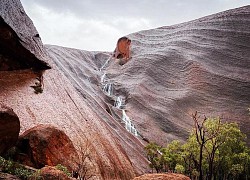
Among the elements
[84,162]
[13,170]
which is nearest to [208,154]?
[84,162]

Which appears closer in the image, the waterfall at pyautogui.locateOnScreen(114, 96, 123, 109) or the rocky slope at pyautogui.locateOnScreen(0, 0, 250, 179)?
the rocky slope at pyautogui.locateOnScreen(0, 0, 250, 179)

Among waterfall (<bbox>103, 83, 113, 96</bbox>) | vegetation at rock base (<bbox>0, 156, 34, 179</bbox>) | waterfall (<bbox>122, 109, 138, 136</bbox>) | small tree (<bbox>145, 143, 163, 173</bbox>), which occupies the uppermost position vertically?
waterfall (<bbox>103, 83, 113, 96</bbox>)

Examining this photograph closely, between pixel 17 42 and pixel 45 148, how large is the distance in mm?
9741

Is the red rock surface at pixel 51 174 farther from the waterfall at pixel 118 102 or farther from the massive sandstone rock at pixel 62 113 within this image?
the waterfall at pixel 118 102

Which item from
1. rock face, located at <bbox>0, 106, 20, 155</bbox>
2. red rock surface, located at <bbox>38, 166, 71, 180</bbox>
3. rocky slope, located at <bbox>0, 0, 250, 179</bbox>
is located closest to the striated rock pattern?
rocky slope, located at <bbox>0, 0, 250, 179</bbox>

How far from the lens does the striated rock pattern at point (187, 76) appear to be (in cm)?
3769

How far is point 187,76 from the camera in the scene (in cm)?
4344

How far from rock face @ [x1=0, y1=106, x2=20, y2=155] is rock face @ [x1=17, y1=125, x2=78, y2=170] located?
5.28 feet

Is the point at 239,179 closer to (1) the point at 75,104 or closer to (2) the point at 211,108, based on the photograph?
(2) the point at 211,108

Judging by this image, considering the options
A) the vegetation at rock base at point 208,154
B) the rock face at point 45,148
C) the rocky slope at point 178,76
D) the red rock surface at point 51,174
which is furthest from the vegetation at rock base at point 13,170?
the rocky slope at point 178,76

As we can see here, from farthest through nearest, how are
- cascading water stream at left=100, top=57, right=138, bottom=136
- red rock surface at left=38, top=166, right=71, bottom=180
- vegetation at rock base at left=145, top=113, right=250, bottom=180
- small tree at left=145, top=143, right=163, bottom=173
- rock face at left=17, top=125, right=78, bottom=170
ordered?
cascading water stream at left=100, top=57, right=138, bottom=136
small tree at left=145, top=143, right=163, bottom=173
vegetation at rock base at left=145, top=113, right=250, bottom=180
rock face at left=17, top=125, right=78, bottom=170
red rock surface at left=38, top=166, right=71, bottom=180

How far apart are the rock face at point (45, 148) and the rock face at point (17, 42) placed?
845 cm

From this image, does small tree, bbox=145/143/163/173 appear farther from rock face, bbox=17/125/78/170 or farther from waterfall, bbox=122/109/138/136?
rock face, bbox=17/125/78/170

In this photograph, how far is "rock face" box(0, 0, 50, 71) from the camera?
2289cm
